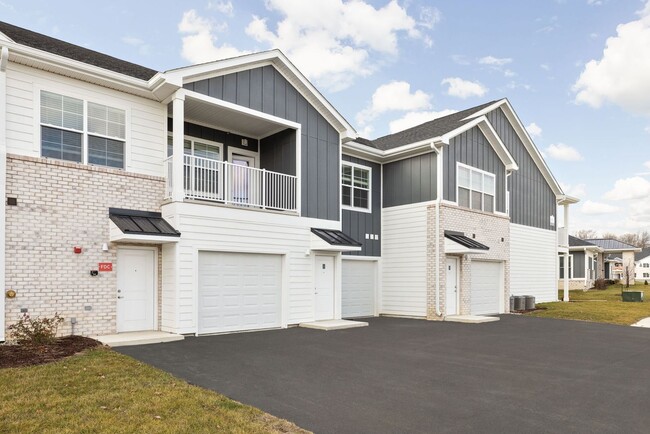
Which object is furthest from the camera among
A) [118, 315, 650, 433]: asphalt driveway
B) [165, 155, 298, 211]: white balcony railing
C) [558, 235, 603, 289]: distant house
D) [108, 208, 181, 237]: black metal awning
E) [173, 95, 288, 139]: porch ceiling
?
[558, 235, 603, 289]: distant house

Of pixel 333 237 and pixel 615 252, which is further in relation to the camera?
pixel 615 252

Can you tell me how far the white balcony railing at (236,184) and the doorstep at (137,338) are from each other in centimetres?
338

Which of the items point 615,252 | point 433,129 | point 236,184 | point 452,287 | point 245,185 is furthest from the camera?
point 615,252

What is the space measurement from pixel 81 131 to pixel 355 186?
951 cm

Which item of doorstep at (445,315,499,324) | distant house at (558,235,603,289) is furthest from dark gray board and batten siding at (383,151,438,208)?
distant house at (558,235,603,289)

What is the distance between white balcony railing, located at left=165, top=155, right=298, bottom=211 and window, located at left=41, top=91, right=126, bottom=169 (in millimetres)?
1307

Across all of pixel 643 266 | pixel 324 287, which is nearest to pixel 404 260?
pixel 324 287

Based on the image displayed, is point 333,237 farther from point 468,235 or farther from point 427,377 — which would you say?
point 427,377

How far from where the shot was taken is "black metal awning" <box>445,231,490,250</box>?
617 inches

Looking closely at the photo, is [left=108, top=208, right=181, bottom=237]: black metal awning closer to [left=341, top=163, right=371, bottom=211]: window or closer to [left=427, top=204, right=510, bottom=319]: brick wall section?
[left=341, top=163, right=371, bottom=211]: window

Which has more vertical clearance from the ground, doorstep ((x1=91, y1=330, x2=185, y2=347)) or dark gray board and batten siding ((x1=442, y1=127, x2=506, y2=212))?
dark gray board and batten siding ((x1=442, y1=127, x2=506, y2=212))

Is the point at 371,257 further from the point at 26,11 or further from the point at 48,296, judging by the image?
the point at 26,11

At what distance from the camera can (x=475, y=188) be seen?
1783 cm

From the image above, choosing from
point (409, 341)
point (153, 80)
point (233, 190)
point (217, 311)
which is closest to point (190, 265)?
point (217, 311)
